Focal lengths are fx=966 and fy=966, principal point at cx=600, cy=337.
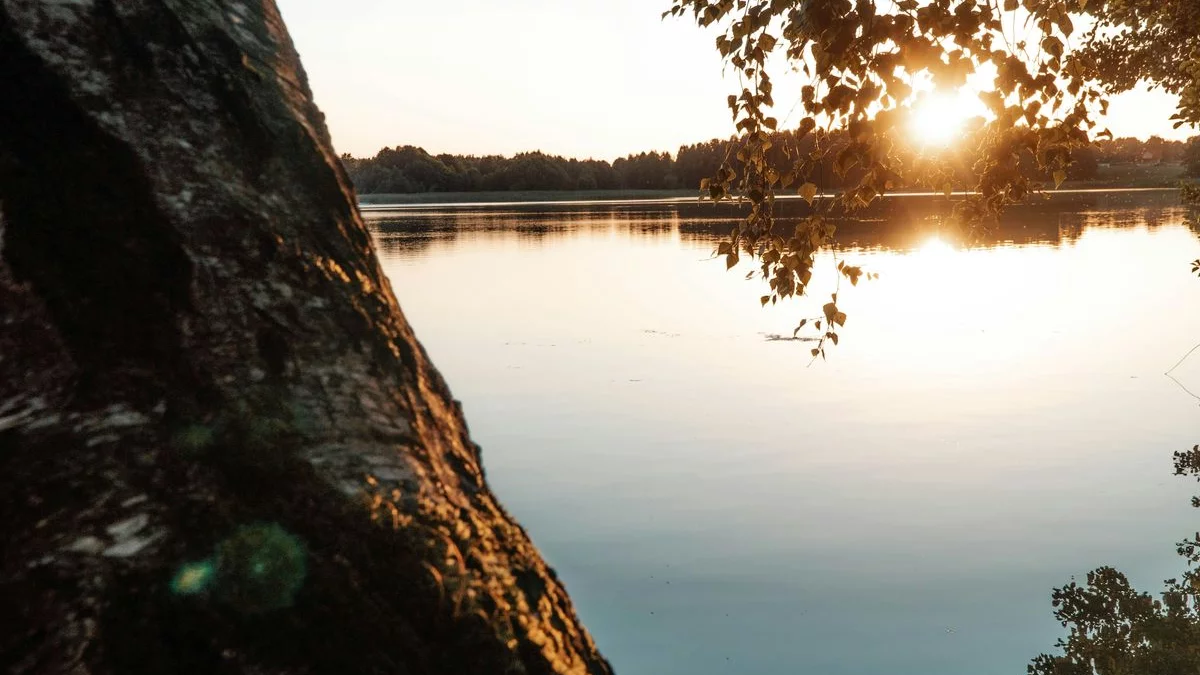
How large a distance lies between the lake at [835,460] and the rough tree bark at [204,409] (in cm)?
749

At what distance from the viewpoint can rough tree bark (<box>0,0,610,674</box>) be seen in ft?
6.18

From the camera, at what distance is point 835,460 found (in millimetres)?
14734

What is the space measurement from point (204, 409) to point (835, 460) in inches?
531

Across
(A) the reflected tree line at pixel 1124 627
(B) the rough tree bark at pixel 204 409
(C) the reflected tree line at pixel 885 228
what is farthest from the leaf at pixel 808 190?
(C) the reflected tree line at pixel 885 228

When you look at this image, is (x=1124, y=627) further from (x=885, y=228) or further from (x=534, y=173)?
(x=534, y=173)

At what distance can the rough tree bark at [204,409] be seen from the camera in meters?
1.88

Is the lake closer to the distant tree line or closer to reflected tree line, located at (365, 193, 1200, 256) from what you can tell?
reflected tree line, located at (365, 193, 1200, 256)

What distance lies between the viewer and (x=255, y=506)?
2.06 meters

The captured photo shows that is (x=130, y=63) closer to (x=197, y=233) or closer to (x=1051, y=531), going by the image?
(x=197, y=233)

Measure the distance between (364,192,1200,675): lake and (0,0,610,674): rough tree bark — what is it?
7.49 metres

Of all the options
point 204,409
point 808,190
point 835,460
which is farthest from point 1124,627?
point 204,409

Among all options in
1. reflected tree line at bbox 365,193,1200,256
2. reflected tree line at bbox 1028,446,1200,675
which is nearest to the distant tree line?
reflected tree line at bbox 365,193,1200,256

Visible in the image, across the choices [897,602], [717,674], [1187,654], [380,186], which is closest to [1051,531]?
[897,602]

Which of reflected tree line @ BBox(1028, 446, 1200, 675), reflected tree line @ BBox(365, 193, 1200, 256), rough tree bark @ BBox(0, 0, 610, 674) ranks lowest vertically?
reflected tree line @ BBox(1028, 446, 1200, 675)
